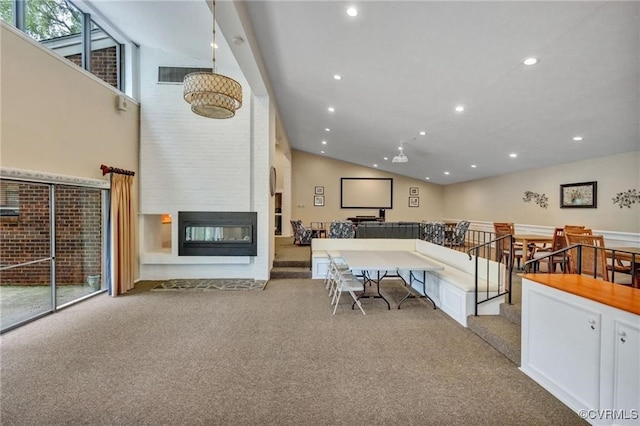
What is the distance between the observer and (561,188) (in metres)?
7.00

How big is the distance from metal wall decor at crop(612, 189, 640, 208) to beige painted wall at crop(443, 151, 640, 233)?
0.23 ft

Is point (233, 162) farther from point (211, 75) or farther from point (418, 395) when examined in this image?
point (418, 395)

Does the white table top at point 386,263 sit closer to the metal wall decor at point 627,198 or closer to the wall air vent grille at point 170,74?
the metal wall decor at point 627,198

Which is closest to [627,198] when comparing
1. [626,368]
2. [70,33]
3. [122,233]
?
[626,368]

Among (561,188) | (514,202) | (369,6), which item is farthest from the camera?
(514,202)

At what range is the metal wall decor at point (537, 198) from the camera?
7461 mm

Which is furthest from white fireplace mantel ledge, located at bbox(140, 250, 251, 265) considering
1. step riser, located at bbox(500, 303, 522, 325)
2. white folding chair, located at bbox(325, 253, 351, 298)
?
step riser, located at bbox(500, 303, 522, 325)

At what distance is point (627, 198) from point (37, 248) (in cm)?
982

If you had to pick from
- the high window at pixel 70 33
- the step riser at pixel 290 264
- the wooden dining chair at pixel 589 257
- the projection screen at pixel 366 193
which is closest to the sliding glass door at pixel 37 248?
the high window at pixel 70 33

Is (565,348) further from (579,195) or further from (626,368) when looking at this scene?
(579,195)

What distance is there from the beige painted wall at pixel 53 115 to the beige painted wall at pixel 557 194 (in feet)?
30.5

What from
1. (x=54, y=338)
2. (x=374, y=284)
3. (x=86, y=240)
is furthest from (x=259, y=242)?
(x=54, y=338)

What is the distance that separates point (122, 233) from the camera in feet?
17.5

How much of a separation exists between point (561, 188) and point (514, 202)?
1599 millimetres
